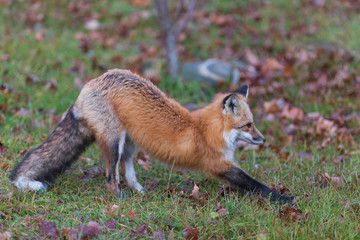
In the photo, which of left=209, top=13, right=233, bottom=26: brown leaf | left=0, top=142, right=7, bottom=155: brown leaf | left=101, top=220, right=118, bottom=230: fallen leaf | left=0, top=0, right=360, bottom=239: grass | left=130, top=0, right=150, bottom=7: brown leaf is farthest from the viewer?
left=130, top=0, right=150, bottom=7: brown leaf

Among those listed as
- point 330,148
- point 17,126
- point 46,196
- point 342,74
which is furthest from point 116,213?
point 342,74

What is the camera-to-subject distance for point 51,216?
370cm

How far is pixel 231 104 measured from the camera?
171 inches

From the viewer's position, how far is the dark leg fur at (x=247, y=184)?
4.12 metres

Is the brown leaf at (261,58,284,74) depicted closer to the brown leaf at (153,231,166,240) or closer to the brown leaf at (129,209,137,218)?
the brown leaf at (129,209,137,218)

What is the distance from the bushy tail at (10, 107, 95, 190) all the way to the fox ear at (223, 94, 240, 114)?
1.43m

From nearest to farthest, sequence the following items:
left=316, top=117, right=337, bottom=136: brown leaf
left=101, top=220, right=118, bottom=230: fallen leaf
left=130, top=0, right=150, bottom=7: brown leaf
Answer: left=101, top=220, right=118, bottom=230: fallen leaf, left=316, top=117, right=337, bottom=136: brown leaf, left=130, top=0, right=150, bottom=7: brown leaf

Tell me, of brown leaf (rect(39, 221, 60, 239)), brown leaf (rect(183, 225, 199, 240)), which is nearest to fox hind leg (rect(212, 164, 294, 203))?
brown leaf (rect(183, 225, 199, 240))

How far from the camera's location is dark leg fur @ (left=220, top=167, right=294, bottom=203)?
→ 4121 millimetres

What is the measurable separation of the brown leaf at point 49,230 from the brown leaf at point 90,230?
0.61 feet

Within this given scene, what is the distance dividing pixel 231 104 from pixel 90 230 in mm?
1910

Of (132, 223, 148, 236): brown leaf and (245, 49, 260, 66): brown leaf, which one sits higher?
(132, 223, 148, 236): brown leaf

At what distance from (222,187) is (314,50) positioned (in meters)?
5.44

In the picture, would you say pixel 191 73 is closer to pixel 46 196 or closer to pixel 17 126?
pixel 17 126
